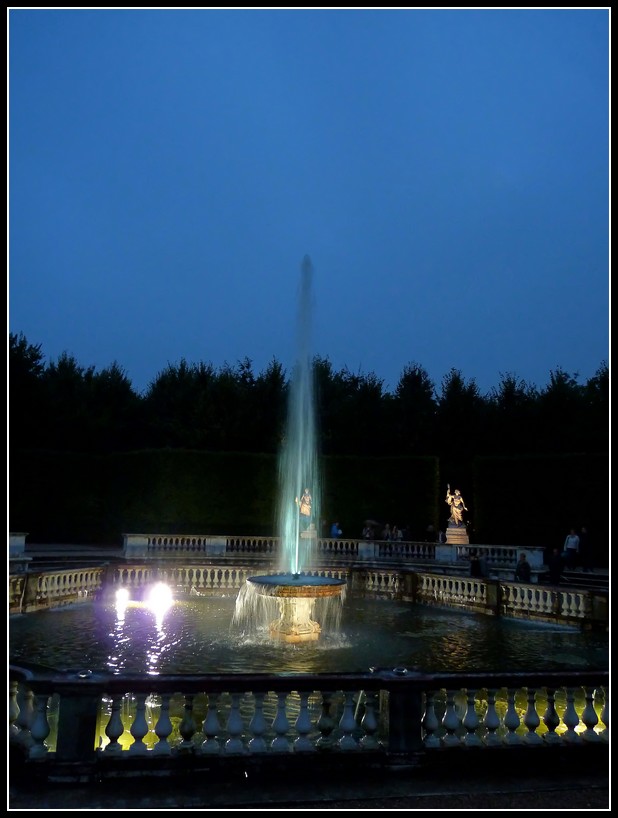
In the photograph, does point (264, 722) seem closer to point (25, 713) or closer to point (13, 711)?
point (25, 713)

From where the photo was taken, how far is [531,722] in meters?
5.59

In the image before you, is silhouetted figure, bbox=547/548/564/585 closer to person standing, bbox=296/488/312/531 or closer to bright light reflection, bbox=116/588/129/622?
person standing, bbox=296/488/312/531

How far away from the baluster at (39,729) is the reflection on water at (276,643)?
3347mm

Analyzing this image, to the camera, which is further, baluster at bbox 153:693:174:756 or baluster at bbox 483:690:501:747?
baluster at bbox 483:690:501:747

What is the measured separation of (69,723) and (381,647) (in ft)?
23.1

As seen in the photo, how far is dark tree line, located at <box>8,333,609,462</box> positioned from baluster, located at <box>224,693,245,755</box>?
2495cm

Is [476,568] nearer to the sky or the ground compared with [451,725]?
nearer to the ground

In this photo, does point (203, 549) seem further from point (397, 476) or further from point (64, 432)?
point (64, 432)

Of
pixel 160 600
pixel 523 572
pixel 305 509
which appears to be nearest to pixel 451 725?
pixel 160 600

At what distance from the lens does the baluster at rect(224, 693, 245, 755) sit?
16.7 feet

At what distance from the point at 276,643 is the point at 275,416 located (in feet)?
75.8

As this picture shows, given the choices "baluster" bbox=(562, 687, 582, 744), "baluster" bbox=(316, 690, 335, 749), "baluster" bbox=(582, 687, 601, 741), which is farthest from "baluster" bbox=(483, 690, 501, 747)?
"baluster" bbox=(316, 690, 335, 749)

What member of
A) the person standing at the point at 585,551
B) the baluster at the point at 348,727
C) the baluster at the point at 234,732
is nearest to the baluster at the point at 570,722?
the baluster at the point at 348,727

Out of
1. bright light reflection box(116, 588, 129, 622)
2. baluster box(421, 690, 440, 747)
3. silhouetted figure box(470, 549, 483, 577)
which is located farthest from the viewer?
silhouetted figure box(470, 549, 483, 577)
